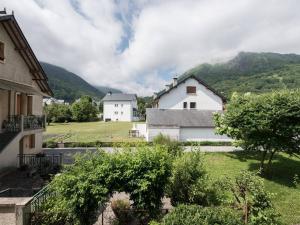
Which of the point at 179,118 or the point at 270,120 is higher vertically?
the point at 179,118

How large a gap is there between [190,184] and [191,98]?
37052mm

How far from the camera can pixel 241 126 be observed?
23.7 m

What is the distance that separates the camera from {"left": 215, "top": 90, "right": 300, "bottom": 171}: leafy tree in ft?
71.8

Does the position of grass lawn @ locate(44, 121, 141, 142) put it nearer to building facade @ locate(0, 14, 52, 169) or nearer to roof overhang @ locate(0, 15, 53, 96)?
roof overhang @ locate(0, 15, 53, 96)

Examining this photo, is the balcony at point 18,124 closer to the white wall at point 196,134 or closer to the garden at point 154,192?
the garden at point 154,192

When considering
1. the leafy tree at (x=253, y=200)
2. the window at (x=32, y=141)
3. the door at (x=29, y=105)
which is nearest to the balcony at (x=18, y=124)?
the door at (x=29, y=105)

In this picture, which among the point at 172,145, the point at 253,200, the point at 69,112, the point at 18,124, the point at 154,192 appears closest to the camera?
the point at 253,200

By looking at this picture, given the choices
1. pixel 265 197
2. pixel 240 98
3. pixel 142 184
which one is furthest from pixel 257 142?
pixel 142 184

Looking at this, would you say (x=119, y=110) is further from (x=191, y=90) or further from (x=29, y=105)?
(x=29, y=105)

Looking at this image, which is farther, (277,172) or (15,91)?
(277,172)

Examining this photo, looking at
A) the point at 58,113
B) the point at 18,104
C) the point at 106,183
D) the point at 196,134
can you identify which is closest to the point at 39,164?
the point at 18,104

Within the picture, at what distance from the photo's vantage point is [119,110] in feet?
376

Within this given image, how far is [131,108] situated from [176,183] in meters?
101

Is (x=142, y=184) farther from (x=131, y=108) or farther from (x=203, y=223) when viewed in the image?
(x=131, y=108)
